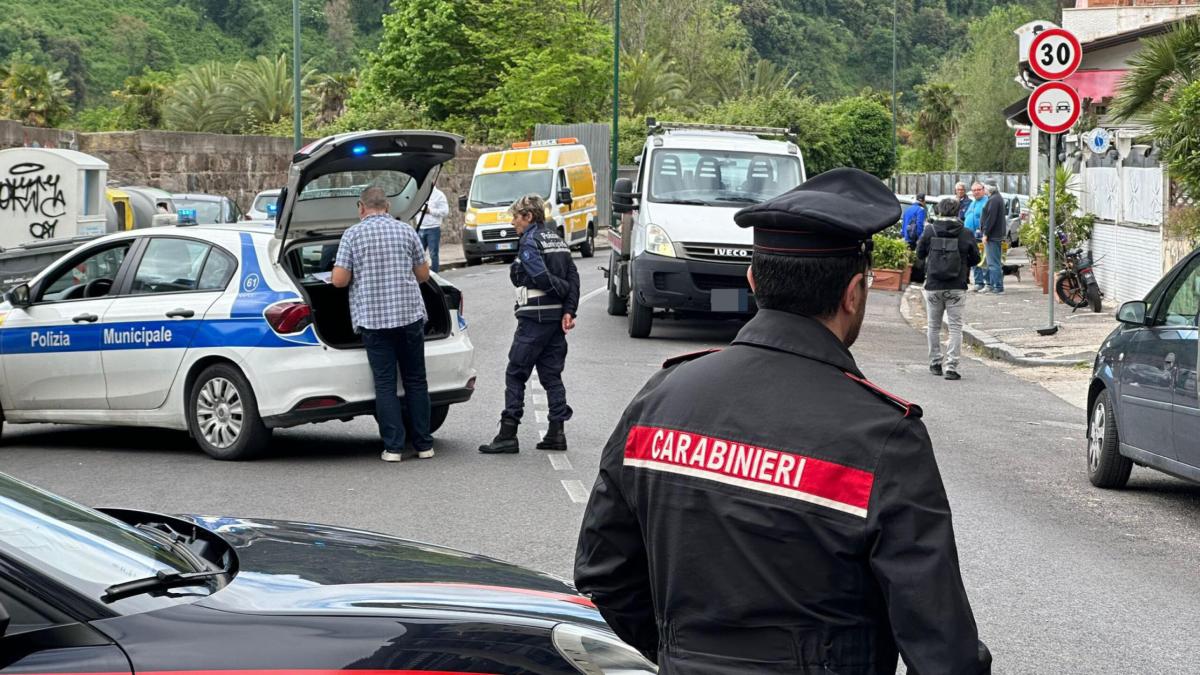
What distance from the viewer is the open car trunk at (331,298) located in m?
10.2

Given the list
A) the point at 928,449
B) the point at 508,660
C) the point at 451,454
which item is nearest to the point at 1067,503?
the point at 451,454

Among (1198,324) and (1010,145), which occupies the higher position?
(1010,145)

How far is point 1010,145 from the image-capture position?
70562mm

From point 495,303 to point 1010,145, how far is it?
5258 centimetres

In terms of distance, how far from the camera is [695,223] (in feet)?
56.6

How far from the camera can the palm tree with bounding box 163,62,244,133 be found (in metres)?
46.9

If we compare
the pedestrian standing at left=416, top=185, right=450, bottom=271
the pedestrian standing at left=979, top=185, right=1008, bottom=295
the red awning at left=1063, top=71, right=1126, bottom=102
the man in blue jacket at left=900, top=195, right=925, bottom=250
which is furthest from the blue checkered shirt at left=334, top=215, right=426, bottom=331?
the red awning at left=1063, top=71, right=1126, bottom=102

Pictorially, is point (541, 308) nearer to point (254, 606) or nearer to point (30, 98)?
point (254, 606)

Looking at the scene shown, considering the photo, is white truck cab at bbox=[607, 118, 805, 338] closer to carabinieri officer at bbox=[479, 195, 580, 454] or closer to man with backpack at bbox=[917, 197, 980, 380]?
man with backpack at bbox=[917, 197, 980, 380]

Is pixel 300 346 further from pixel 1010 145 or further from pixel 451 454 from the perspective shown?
pixel 1010 145

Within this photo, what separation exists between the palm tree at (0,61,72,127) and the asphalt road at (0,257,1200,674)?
3464 cm

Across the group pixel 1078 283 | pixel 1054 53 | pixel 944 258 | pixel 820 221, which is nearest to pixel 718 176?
pixel 944 258

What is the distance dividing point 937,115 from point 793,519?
291 ft

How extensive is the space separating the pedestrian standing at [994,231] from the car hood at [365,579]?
70.8ft
